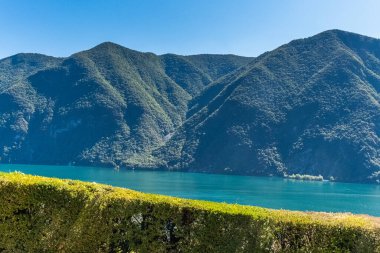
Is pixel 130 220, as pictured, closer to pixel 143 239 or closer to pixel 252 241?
pixel 143 239

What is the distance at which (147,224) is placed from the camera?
15281 millimetres

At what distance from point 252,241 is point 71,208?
6098 mm

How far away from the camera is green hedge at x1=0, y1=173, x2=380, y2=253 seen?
13797mm

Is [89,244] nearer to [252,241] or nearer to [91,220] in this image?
[91,220]

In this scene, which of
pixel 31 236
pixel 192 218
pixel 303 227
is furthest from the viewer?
pixel 31 236

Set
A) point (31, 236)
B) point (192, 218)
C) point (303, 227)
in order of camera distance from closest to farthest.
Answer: point (303, 227) < point (192, 218) < point (31, 236)

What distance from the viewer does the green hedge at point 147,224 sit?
13.8 m

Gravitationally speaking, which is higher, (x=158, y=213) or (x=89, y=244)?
(x=158, y=213)

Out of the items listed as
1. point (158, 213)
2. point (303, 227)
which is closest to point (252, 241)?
point (303, 227)

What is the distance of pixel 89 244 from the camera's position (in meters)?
15.6

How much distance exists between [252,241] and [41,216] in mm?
7041

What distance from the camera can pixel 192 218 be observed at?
14.9 metres

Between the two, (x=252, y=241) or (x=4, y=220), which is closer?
(x=252, y=241)

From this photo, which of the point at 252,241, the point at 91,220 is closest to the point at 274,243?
the point at 252,241
